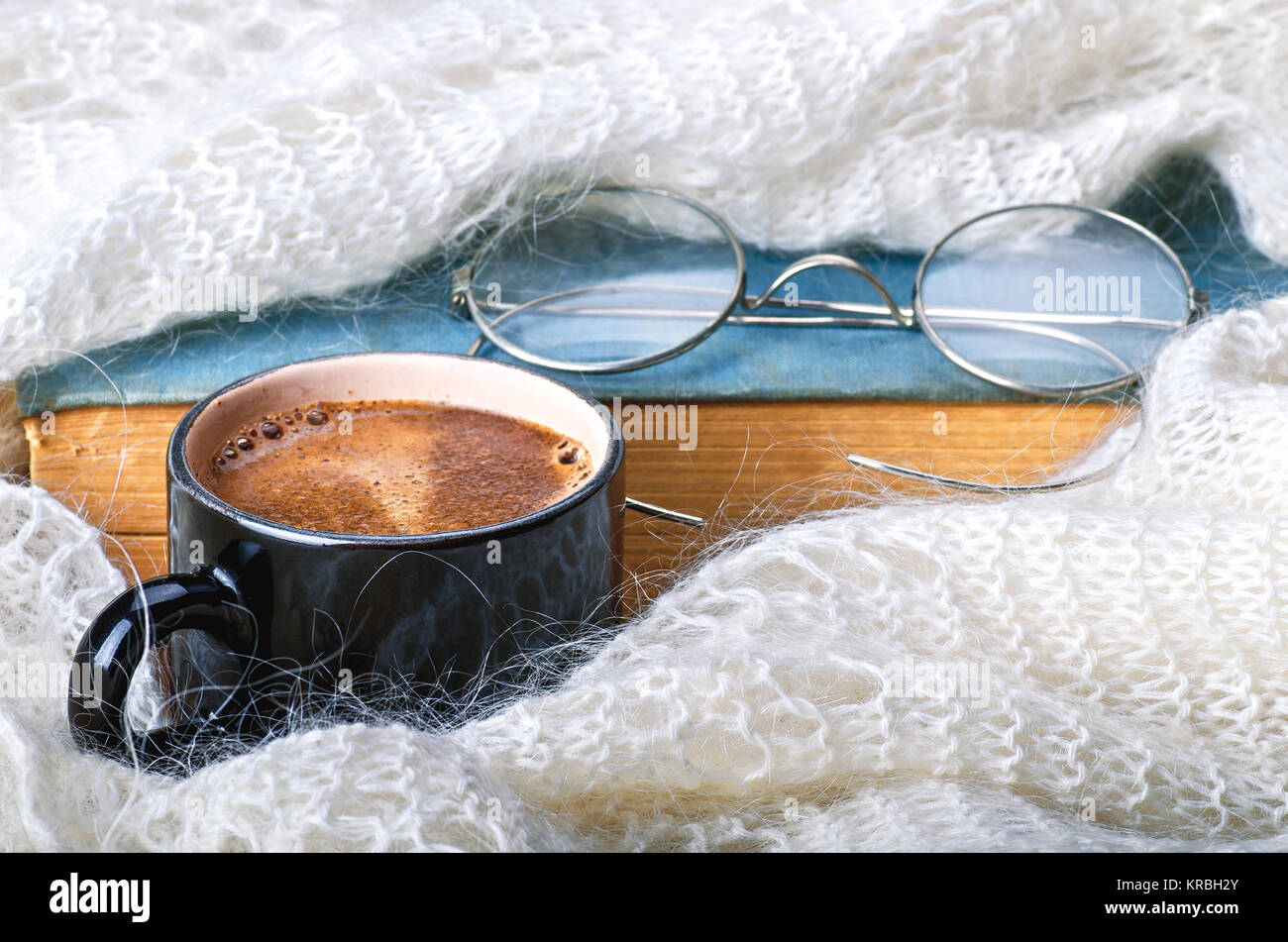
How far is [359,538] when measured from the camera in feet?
0.98

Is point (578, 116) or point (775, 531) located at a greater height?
point (578, 116)

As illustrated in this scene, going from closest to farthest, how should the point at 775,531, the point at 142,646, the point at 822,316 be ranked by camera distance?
the point at 142,646
the point at 775,531
the point at 822,316

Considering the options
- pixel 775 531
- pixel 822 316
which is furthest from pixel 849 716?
pixel 822 316

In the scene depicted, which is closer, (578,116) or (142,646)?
(142,646)

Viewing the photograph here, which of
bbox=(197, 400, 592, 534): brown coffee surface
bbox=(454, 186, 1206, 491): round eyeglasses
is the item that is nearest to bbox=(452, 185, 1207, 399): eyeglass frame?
bbox=(454, 186, 1206, 491): round eyeglasses

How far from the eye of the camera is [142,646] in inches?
11.7

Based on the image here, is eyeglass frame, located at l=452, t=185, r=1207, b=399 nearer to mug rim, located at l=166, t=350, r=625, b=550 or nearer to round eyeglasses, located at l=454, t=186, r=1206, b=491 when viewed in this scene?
round eyeglasses, located at l=454, t=186, r=1206, b=491

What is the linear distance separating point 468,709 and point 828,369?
0.23 meters

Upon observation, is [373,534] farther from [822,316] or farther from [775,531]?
[822,316]

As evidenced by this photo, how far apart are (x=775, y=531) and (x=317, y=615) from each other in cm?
16

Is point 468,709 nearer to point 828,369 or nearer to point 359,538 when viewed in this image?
point 359,538

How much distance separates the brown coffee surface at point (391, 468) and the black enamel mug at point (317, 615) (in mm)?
21

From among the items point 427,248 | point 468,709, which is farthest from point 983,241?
point 468,709
